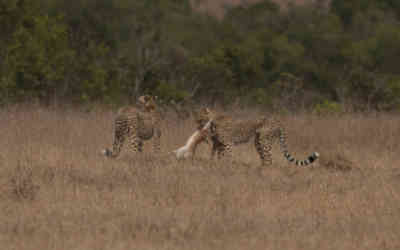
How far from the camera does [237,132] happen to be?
9.34 metres

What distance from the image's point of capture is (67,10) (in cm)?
2447

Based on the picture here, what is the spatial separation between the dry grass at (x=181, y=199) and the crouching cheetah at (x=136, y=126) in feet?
1.15

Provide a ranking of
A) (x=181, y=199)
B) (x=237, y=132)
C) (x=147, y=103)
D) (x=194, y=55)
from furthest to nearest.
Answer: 1. (x=194, y=55)
2. (x=147, y=103)
3. (x=237, y=132)
4. (x=181, y=199)

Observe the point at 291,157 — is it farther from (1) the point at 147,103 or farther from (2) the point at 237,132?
(1) the point at 147,103

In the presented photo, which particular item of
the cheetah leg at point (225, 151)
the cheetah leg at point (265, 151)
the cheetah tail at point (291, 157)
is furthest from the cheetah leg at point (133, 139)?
the cheetah tail at point (291, 157)

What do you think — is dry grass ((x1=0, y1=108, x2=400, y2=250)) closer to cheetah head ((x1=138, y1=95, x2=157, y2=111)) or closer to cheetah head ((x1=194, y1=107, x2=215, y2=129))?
cheetah head ((x1=194, y1=107, x2=215, y2=129))

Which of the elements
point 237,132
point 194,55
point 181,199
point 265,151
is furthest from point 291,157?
point 194,55

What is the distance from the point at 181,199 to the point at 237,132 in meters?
2.40

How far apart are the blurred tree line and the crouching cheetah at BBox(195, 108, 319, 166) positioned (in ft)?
13.1

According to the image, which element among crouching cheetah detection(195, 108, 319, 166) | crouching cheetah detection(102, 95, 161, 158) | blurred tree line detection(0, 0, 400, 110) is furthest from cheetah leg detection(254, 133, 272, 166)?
blurred tree line detection(0, 0, 400, 110)

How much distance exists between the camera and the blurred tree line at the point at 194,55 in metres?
16.9

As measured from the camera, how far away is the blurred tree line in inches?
666

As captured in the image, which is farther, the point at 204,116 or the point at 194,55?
the point at 194,55

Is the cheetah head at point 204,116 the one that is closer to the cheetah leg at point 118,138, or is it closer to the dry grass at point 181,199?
the dry grass at point 181,199
